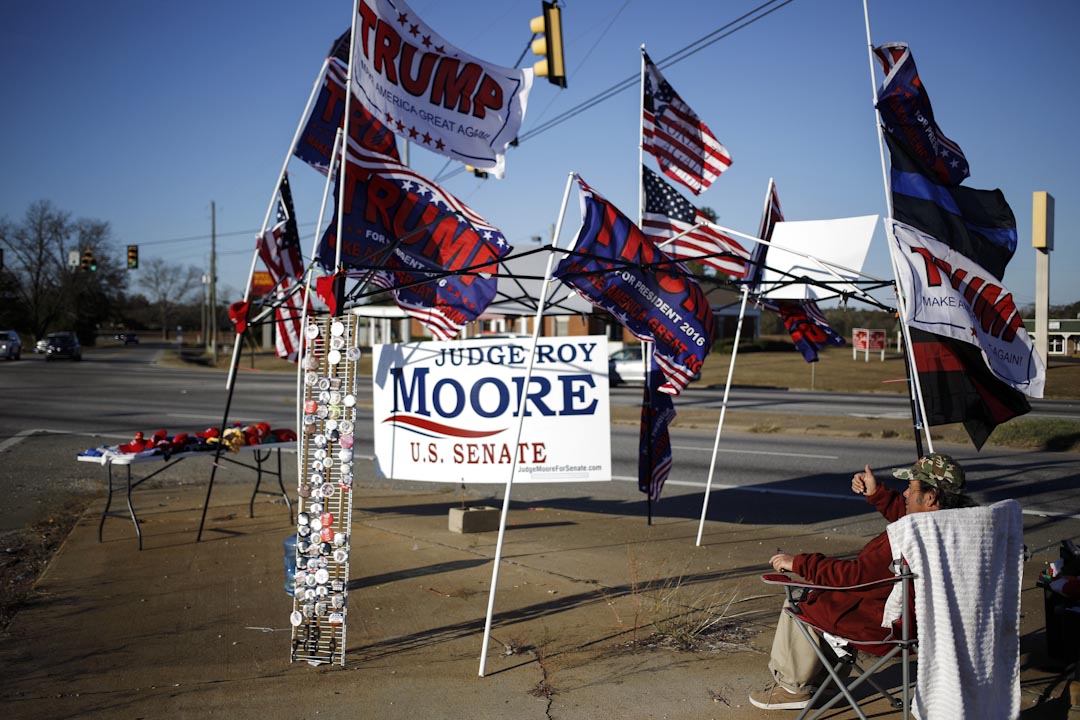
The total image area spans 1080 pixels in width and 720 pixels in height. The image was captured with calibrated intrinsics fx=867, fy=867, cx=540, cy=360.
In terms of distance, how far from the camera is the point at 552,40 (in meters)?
11.8

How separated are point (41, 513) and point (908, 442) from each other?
13.7 metres

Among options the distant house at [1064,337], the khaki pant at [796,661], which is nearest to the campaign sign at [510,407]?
the khaki pant at [796,661]

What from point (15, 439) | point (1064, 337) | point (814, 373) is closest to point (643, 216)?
point (1064, 337)

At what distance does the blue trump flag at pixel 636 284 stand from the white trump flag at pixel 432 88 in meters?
0.88

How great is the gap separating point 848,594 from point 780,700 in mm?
753

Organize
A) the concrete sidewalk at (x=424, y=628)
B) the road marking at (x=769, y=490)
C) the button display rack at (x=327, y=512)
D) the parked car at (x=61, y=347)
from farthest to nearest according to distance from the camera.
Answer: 1. the parked car at (x=61, y=347)
2. the road marking at (x=769, y=490)
3. the button display rack at (x=327, y=512)
4. the concrete sidewalk at (x=424, y=628)

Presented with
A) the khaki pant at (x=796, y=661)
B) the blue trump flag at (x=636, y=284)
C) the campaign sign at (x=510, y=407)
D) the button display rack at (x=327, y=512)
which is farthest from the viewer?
the campaign sign at (x=510, y=407)

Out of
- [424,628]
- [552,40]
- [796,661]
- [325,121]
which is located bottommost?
[424,628]

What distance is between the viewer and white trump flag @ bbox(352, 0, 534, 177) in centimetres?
558

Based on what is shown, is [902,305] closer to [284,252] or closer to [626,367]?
[284,252]

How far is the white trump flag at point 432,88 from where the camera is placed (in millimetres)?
5582

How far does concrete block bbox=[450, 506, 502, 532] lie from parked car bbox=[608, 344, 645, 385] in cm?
2232

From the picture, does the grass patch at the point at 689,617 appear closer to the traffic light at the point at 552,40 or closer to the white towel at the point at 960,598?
the white towel at the point at 960,598

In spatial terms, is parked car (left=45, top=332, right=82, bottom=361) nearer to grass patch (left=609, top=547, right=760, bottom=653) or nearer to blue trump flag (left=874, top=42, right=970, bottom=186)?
grass patch (left=609, top=547, right=760, bottom=653)
